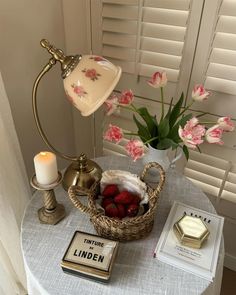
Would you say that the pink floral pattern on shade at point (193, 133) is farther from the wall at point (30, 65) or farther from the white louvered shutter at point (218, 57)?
the wall at point (30, 65)

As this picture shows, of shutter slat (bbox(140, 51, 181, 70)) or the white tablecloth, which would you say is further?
A: shutter slat (bbox(140, 51, 181, 70))

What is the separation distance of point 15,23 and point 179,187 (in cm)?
75

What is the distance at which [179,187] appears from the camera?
967mm

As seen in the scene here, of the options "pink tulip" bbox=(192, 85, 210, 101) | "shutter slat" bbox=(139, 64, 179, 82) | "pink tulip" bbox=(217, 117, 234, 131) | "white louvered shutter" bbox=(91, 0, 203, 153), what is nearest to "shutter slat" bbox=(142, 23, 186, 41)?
"white louvered shutter" bbox=(91, 0, 203, 153)

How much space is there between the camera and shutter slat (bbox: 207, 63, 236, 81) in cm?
96

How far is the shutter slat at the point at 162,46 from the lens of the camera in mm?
1016

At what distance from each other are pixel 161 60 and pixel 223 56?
218 mm

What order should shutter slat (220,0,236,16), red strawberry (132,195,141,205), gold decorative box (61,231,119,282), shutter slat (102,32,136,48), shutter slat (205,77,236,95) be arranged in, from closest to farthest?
gold decorative box (61,231,119,282), red strawberry (132,195,141,205), shutter slat (220,0,236,16), shutter slat (205,77,236,95), shutter slat (102,32,136,48)

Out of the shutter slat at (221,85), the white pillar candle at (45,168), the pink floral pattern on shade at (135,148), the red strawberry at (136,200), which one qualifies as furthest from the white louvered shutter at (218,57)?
the white pillar candle at (45,168)

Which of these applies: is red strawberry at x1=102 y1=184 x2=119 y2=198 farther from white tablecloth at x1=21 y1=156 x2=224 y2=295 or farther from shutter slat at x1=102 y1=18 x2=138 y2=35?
shutter slat at x1=102 y1=18 x2=138 y2=35

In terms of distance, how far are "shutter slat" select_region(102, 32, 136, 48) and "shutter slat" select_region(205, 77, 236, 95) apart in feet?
1.01

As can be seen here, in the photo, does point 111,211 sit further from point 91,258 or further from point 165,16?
point 165,16

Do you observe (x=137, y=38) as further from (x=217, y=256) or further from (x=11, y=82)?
(x=217, y=256)

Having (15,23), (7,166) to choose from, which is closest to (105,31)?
(15,23)
